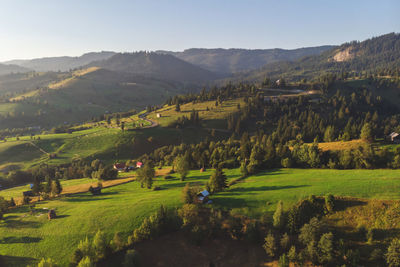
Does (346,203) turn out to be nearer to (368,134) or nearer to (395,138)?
(368,134)

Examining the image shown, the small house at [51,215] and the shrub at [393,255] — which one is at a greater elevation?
the shrub at [393,255]

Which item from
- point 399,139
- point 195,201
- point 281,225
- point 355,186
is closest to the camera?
point 281,225

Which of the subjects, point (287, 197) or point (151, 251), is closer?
point (151, 251)

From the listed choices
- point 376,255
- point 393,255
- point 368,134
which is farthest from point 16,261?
point 368,134

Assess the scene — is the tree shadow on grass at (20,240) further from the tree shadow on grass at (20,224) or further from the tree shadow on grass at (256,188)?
the tree shadow on grass at (256,188)

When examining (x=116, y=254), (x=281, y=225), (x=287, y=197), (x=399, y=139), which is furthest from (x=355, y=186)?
(x=116, y=254)

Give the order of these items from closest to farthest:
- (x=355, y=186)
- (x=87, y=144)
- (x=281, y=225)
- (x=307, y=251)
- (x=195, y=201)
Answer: (x=307, y=251) → (x=281, y=225) → (x=355, y=186) → (x=195, y=201) → (x=87, y=144)

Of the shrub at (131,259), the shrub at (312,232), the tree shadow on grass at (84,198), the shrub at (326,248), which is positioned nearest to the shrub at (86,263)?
the shrub at (131,259)

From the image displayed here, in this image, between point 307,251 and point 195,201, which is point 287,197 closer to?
point 307,251
